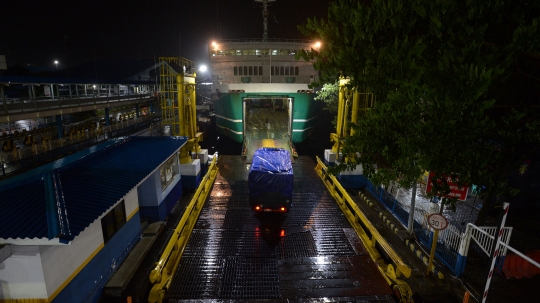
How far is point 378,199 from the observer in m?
13.3

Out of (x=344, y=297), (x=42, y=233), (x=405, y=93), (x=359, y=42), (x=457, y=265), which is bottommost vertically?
(x=344, y=297)

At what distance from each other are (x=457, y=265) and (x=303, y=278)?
417 centimetres

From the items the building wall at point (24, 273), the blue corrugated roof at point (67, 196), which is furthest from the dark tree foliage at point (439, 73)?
the building wall at point (24, 273)

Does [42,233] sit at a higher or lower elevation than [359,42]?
lower

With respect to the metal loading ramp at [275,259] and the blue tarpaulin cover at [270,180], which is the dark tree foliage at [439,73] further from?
the blue tarpaulin cover at [270,180]

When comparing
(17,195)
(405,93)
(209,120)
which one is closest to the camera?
(405,93)

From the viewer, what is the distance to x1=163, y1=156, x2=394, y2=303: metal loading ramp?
24.3 feet

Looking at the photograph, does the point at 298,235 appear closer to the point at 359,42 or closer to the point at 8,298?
the point at 359,42

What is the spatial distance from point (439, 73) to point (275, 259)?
22.0ft

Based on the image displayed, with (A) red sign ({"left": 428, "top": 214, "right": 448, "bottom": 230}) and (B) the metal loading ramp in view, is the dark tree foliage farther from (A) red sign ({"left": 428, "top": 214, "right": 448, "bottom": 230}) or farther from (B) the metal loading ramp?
(B) the metal loading ramp

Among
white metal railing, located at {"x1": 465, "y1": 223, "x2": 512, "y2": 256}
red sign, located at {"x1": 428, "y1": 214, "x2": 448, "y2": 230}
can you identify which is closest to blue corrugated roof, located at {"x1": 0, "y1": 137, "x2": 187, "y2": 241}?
red sign, located at {"x1": 428, "y1": 214, "x2": 448, "y2": 230}

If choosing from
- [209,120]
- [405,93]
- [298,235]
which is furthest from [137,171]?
[209,120]

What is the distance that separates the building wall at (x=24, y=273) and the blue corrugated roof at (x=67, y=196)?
529 mm

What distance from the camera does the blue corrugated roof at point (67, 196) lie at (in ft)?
17.5
